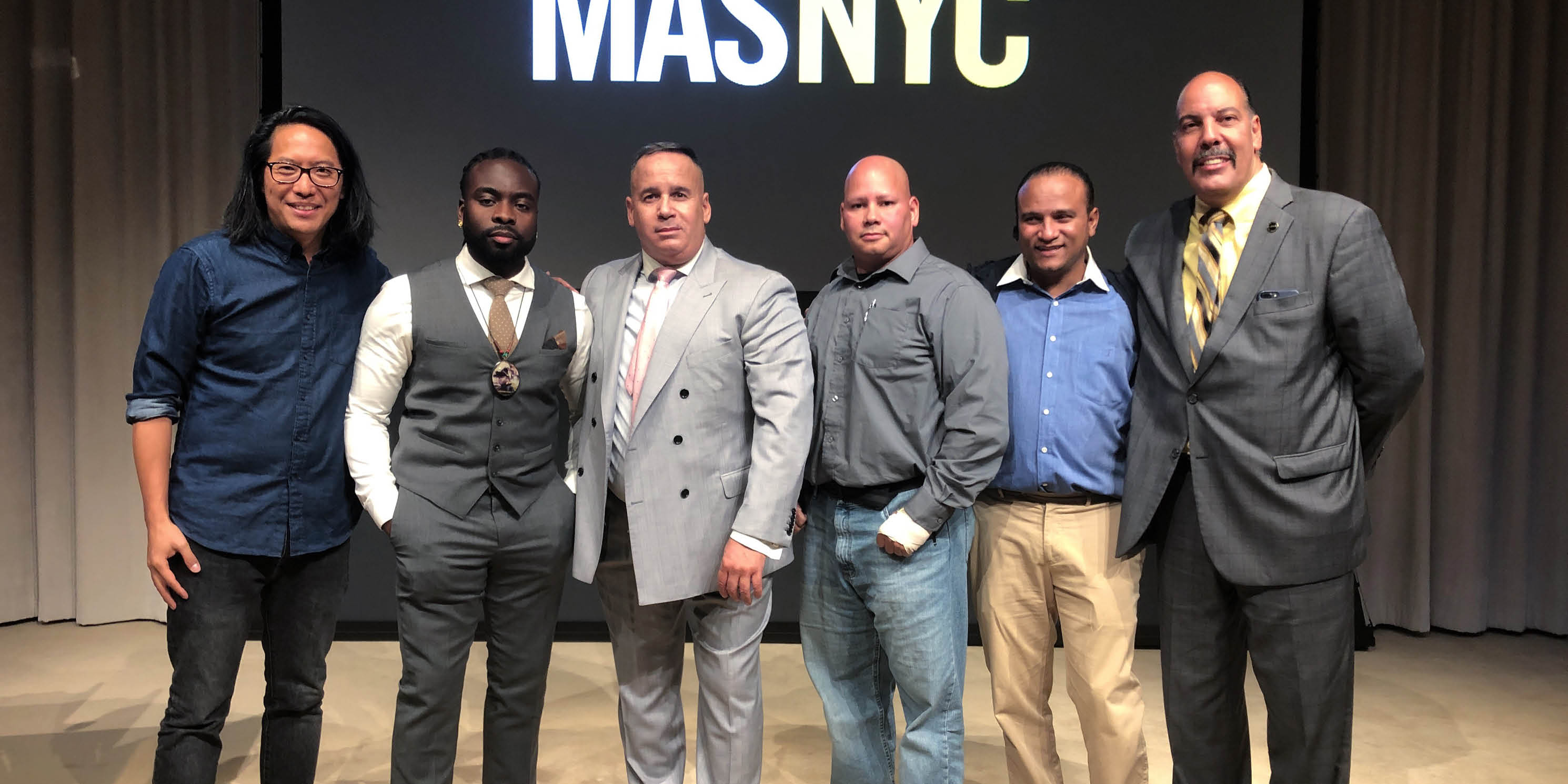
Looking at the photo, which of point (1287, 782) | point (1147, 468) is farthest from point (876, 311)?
point (1287, 782)

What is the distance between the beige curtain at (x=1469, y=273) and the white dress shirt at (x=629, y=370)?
343cm

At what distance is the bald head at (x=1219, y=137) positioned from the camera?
2.21 meters

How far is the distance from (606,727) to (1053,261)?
84.7 inches

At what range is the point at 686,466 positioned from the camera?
7.27ft

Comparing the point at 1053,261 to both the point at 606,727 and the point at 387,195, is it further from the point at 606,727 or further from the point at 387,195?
the point at 387,195

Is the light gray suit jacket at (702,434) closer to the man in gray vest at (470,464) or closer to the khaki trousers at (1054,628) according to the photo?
the man in gray vest at (470,464)

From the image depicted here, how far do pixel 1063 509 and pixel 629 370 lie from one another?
1073 millimetres

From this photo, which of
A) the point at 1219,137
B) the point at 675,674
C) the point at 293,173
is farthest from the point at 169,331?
the point at 1219,137

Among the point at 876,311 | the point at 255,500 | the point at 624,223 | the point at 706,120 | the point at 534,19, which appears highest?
the point at 534,19

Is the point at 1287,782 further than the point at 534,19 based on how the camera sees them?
No

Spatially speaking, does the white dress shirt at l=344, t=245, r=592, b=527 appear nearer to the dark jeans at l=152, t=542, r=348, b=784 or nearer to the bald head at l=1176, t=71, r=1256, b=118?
the dark jeans at l=152, t=542, r=348, b=784

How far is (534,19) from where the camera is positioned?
413 centimetres

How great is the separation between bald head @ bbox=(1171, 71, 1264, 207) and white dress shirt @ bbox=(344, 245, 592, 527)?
152 centimetres

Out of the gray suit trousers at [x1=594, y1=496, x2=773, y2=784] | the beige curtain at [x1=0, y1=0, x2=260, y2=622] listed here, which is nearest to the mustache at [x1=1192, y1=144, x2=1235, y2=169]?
the gray suit trousers at [x1=594, y1=496, x2=773, y2=784]
